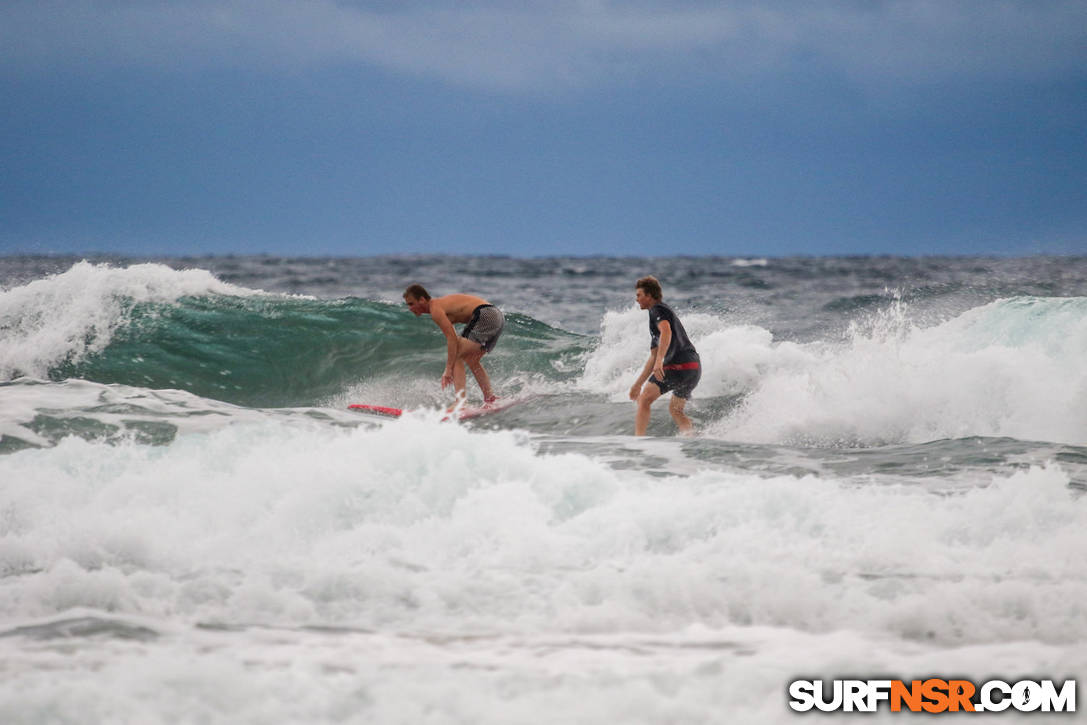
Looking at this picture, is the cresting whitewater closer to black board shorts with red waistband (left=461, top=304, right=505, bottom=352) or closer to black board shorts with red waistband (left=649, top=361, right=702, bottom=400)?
black board shorts with red waistband (left=649, top=361, right=702, bottom=400)

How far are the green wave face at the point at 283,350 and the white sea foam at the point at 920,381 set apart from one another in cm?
347

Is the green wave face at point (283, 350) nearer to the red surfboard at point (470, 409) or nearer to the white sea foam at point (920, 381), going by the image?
the red surfboard at point (470, 409)

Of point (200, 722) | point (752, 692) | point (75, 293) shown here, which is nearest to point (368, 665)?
point (200, 722)

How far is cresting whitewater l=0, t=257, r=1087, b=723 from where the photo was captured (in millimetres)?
3879

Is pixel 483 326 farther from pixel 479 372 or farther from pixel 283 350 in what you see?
pixel 283 350

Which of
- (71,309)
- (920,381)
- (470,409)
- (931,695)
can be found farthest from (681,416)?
(71,309)

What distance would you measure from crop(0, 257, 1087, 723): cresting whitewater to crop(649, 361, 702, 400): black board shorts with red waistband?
3.58 ft

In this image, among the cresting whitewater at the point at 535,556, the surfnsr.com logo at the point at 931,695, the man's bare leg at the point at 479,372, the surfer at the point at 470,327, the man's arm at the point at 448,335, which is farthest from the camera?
the man's bare leg at the point at 479,372

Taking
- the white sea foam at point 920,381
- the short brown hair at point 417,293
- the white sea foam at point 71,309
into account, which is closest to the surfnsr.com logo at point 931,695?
the white sea foam at point 920,381

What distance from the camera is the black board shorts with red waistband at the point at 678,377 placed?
32.5 ft

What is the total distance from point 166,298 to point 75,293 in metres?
1.57

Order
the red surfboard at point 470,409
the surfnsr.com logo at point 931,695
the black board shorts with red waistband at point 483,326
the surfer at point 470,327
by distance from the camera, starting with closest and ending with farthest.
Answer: the surfnsr.com logo at point 931,695 → the surfer at point 470,327 → the red surfboard at point 470,409 → the black board shorts with red waistband at point 483,326

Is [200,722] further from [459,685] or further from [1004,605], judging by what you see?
[1004,605]

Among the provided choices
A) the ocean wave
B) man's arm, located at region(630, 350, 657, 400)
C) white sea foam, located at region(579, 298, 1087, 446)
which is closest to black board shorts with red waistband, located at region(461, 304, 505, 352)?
white sea foam, located at region(579, 298, 1087, 446)
